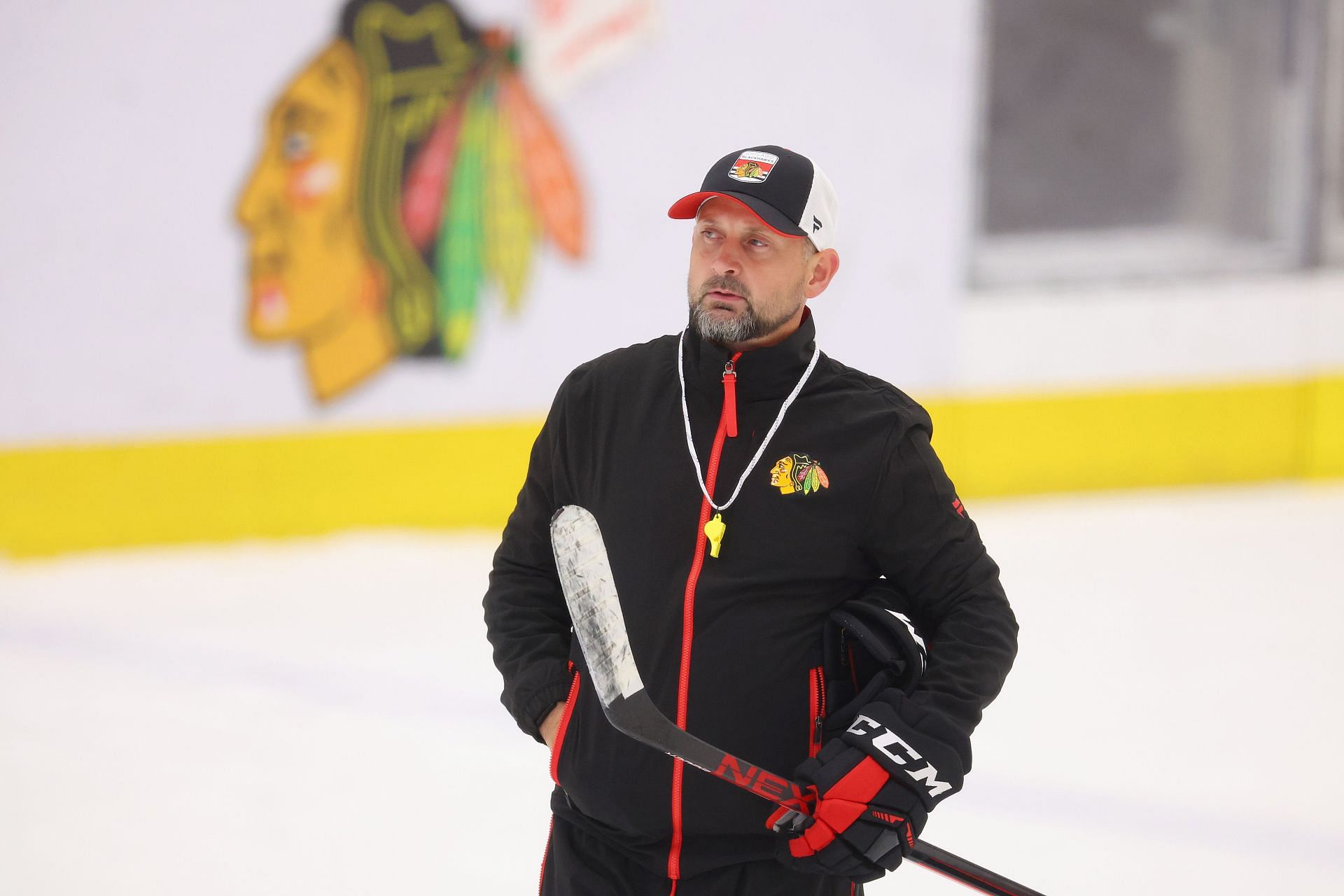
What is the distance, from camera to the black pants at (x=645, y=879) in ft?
5.67

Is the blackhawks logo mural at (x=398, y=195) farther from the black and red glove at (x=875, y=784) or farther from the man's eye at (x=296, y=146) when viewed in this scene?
the black and red glove at (x=875, y=784)

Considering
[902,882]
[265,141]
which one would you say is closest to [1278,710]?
[902,882]

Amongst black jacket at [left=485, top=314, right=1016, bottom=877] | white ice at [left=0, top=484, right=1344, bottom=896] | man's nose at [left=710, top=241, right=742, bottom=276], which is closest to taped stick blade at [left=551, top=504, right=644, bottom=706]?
black jacket at [left=485, top=314, right=1016, bottom=877]

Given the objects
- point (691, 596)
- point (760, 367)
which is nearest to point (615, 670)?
point (691, 596)

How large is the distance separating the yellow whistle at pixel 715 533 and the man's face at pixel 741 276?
213mm

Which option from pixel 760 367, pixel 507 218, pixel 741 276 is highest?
pixel 507 218

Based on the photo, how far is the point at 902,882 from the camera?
3088mm

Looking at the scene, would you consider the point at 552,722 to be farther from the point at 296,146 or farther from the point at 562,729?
the point at 296,146

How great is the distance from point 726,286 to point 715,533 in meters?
0.29

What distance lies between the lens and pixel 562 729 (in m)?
1.79

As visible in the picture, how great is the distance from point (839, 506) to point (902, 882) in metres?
1.62

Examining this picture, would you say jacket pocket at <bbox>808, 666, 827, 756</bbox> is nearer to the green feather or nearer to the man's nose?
the man's nose

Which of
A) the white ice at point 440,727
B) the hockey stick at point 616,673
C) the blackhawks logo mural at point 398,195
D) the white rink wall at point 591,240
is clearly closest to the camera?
the hockey stick at point 616,673

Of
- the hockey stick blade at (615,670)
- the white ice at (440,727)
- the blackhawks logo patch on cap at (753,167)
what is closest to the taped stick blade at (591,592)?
the hockey stick blade at (615,670)
